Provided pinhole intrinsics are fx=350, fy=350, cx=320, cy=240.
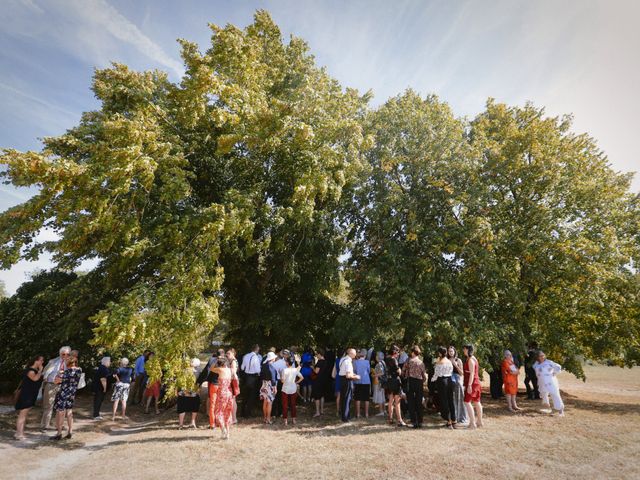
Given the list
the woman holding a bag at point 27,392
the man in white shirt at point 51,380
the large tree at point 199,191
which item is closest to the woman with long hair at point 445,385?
the large tree at point 199,191

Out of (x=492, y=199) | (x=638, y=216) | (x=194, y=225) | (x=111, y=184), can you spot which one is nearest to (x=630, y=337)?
(x=638, y=216)

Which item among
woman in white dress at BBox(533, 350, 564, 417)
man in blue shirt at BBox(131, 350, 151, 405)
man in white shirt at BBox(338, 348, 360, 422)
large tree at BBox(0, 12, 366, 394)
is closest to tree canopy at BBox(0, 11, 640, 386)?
large tree at BBox(0, 12, 366, 394)

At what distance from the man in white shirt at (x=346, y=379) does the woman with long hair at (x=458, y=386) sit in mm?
2778

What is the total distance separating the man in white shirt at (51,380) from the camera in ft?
30.5

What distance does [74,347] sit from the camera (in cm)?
1534

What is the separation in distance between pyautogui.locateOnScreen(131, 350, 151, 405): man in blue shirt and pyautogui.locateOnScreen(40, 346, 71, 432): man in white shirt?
13.1ft

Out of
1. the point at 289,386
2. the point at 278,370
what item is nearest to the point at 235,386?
the point at 278,370

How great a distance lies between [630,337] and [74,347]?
23620mm

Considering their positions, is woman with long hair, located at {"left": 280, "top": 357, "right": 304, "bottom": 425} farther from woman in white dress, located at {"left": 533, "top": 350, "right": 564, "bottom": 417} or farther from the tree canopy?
woman in white dress, located at {"left": 533, "top": 350, "right": 564, "bottom": 417}

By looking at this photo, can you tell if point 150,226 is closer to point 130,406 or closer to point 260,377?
point 260,377

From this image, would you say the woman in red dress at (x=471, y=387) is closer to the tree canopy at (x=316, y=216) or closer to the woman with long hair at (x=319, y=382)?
the tree canopy at (x=316, y=216)

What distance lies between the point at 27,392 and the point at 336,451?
7.77 m

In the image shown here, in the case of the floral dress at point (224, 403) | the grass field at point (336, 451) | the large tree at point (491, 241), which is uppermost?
the large tree at point (491, 241)

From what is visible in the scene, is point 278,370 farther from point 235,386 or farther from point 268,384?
point 235,386
